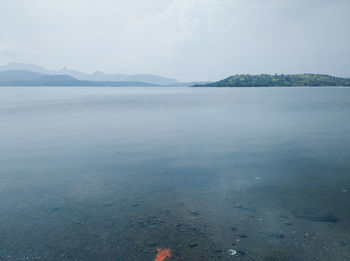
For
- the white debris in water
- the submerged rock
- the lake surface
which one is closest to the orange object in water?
the lake surface

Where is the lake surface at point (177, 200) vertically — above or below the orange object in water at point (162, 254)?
Result: above

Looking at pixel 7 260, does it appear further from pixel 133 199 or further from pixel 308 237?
pixel 308 237

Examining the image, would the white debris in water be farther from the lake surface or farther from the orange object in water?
the orange object in water

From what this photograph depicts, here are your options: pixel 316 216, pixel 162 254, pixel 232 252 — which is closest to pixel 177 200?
pixel 162 254

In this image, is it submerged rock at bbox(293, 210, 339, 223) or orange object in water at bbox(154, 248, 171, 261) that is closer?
orange object in water at bbox(154, 248, 171, 261)

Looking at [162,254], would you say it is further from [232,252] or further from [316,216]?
[316,216]

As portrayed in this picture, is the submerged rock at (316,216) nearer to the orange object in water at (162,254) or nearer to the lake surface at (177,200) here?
the lake surface at (177,200)

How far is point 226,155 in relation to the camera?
25609 mm

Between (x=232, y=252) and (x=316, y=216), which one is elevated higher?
(x=316, y=216)

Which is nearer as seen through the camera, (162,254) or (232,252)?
(162,254)

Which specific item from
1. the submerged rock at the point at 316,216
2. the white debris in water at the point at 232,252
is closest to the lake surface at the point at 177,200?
the submerged rock at the point at 316,216

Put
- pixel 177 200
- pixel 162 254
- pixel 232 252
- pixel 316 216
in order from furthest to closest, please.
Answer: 1. pixel 177 200
2. pixel 316 216
3. pixel 232 252
4. pixel 162 254

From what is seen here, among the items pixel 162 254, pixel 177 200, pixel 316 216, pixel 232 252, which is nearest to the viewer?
pixel 162 254

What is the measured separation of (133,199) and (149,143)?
1557 centimetres
